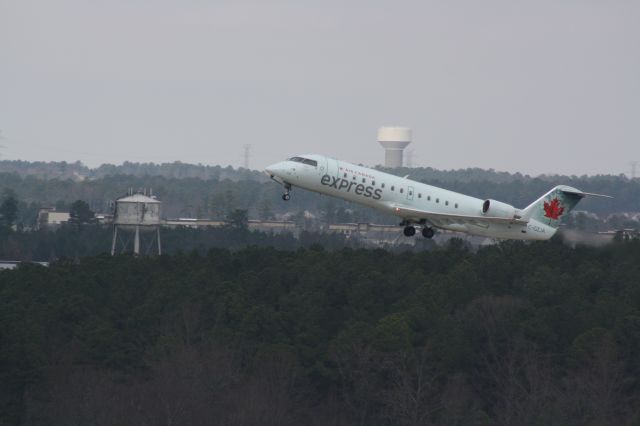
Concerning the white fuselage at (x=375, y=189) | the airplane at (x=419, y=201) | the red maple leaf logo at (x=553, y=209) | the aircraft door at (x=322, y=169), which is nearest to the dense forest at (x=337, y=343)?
the red maple leaf logo at (x=553, y=209)

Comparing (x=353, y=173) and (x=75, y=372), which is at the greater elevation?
(x=353, y=173)

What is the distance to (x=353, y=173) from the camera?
269ft

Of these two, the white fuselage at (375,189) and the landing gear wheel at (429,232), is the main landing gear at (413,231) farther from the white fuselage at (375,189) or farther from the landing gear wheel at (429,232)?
the white fuselage at (375,189)

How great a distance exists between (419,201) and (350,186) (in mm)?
4853

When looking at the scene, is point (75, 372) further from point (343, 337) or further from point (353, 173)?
point (353, 173)

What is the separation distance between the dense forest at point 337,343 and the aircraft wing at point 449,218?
758 cm

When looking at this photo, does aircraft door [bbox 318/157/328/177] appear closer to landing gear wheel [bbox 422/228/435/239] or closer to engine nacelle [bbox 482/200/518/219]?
landing gear wheel [bbox 422/228/435/239]

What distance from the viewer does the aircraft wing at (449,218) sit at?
84.5 m

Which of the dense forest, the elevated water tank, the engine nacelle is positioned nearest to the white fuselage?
the engine nacelle

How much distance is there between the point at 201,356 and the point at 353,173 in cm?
1674

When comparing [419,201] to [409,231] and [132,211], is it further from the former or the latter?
[132,211]

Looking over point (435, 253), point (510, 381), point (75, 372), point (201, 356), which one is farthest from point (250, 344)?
point (435, 253)

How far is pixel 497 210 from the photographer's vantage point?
88875 millimetres

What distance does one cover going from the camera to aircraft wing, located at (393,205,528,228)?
84500 mm
